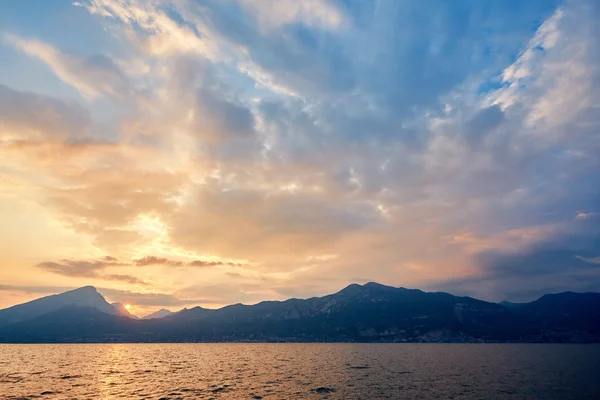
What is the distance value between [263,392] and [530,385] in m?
89.7

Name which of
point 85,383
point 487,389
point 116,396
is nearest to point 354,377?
point 487,389

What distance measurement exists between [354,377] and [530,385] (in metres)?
59.2

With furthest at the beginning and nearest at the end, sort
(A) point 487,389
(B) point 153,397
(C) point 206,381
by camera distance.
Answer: (C) point 206,381, (A) point 487,389, (B) point 153,397

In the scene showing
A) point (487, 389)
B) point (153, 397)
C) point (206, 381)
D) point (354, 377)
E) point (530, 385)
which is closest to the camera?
point (153, 397)

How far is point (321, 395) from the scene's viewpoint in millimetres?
95062

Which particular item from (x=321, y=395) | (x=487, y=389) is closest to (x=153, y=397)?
(x=321, y=395)

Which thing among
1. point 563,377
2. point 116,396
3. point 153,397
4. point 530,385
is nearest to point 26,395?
point 116,396

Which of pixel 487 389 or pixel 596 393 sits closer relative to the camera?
pixel 596 393

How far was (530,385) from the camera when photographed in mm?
115500

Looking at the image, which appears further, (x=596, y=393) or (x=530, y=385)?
(x=530, y=385)

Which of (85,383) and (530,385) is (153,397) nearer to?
(85,383)

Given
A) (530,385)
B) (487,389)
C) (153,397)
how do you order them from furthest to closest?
(530,385) → (487,389) → (153,397)

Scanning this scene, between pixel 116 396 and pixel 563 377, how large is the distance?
526 ft

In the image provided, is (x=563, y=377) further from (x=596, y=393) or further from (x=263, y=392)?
(x=263, y=392)
